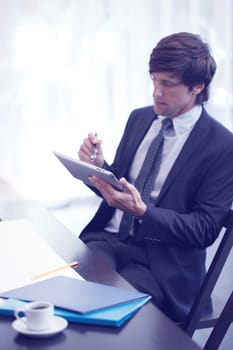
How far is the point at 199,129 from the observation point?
204 centimetres

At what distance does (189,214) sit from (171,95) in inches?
15.2

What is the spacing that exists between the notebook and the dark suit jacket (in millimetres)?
591

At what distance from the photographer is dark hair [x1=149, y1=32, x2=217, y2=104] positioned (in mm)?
Result: 2037

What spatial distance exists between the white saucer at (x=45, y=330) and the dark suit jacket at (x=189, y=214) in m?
0.78

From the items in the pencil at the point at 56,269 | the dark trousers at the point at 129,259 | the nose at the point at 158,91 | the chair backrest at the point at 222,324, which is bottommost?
the dark trousers at the point at 129,259

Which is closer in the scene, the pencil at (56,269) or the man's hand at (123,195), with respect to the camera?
the pencil at (56,269)

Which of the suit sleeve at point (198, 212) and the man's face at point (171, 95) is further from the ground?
the man's face at point (171, 95)

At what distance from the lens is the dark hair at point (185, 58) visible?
2037 millimetres

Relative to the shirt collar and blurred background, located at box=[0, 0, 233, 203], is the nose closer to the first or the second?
the shirt collar

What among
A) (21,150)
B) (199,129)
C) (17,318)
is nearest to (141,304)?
(17,318)

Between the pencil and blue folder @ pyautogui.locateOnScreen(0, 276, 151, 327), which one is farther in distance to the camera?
the pencil

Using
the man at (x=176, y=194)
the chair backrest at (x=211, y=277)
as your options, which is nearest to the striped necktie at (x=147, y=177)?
the man at (x=176, y=194)

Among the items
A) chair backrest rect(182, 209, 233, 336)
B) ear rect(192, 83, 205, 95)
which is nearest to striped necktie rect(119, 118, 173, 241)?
ear rect(192, 83, 205, 95)

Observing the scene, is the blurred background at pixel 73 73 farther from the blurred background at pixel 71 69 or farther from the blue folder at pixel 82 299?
the blue folder at pixel 82 299
